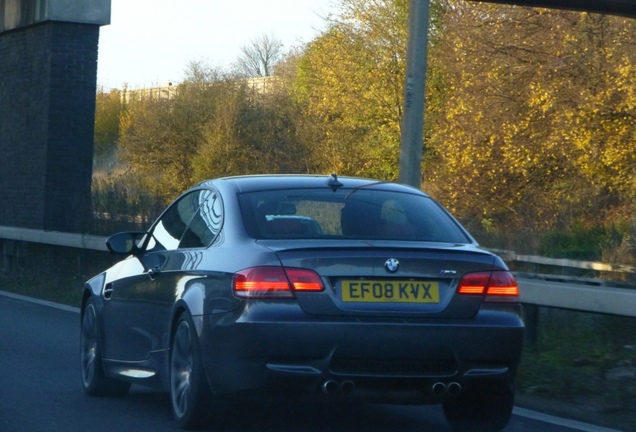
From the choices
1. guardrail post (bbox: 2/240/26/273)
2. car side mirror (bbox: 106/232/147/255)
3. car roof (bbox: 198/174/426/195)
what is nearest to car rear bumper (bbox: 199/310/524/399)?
car roof (bbox: 198/174/426/195)

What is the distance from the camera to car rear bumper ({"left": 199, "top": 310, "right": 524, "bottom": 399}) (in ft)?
18.8

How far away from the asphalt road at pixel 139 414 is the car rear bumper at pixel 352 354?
753 millimetres

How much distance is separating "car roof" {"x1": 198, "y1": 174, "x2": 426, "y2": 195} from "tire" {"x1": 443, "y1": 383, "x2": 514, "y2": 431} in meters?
1.26

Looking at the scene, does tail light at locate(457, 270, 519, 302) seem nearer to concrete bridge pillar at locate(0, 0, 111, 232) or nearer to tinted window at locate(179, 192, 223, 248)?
tinted window at locate(179, 192, 223, 248)

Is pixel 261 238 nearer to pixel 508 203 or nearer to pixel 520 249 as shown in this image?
pixel 520 249

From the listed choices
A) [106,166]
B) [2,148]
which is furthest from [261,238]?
[106,166]

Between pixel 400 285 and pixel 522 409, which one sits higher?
pixel 400 285

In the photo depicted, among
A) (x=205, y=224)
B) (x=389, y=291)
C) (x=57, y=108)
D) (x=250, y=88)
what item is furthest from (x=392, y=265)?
(x=250, y=88)

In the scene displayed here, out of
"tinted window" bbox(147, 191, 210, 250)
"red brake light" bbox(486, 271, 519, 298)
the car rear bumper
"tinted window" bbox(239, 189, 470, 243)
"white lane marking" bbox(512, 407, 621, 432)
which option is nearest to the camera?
the car rear bumper

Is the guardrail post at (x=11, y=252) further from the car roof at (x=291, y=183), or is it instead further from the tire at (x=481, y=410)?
the tire at (x=481, y=410)

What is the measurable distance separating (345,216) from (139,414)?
182cm

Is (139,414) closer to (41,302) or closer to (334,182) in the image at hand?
(334,182)

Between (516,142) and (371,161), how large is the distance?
1922cm

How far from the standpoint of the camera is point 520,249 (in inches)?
861
